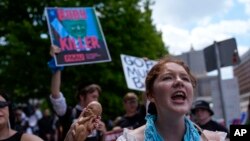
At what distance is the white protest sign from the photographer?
8.11 meters

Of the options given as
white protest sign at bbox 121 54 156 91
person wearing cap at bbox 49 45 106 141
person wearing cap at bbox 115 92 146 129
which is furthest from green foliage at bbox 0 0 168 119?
person wearing cap at bbox 49 45 106 141

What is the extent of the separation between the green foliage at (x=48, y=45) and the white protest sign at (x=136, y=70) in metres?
11.5

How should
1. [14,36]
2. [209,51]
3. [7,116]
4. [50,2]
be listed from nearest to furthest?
[7,116] → [209,51] → [14,36] → [50,2]

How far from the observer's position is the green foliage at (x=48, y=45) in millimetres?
19922

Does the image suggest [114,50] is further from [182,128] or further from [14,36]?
[182,128]

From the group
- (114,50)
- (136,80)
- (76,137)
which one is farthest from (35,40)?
(76,137)

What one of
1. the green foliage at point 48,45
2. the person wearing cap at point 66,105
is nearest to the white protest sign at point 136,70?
the person wearing cap at point 66,105

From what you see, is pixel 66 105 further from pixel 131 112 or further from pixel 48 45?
pixel 48 45

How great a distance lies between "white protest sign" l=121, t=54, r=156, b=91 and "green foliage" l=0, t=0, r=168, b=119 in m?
11.5

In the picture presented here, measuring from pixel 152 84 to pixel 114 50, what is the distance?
59.7 ft

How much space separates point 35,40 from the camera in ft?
65.9

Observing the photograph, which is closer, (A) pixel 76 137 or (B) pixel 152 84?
(A) pixel 76 137

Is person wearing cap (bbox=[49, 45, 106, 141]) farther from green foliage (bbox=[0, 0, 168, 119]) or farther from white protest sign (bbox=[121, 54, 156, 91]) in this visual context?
green foliage (bbox=[0, 0, 168, 119])

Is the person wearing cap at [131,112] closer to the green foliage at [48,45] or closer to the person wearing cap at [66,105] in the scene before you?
the person wearing cap at [66,105]
